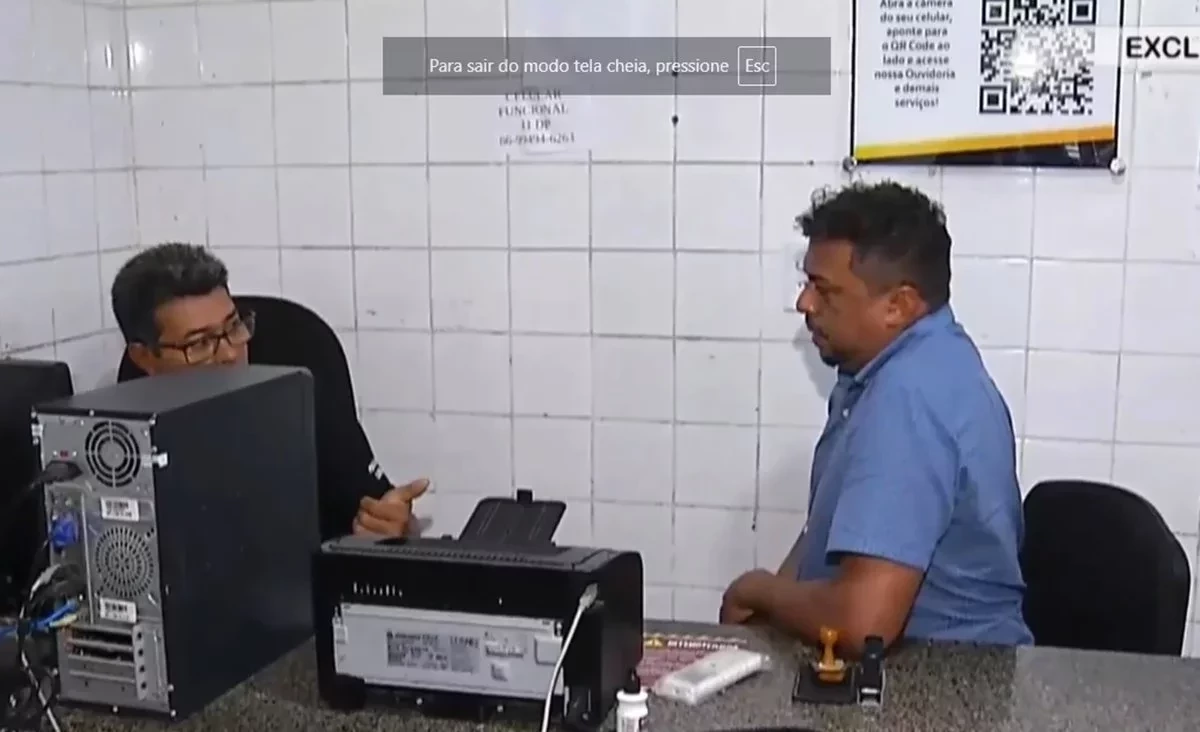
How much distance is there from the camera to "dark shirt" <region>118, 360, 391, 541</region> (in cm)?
254

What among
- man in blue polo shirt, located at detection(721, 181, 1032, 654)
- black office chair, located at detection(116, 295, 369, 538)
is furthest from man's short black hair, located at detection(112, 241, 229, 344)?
man in blue polo shirt, located at detection(721, 181, 1032, 654)

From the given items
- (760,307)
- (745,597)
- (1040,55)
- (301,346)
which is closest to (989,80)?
(1040,55)

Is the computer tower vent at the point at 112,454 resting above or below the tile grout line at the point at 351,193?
below

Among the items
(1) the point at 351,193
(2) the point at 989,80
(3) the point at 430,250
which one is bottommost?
(3) the point at 430,250

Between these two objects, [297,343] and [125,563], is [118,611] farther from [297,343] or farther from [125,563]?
[297,343]

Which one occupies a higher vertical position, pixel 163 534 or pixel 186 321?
pixel 186 321

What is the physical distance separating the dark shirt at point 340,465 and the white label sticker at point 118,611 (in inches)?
43.4

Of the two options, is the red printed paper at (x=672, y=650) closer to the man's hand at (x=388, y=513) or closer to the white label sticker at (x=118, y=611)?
the white label sticker at (x=118, y=611)

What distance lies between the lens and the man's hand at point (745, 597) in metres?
1.86

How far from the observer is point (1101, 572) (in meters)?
1.90

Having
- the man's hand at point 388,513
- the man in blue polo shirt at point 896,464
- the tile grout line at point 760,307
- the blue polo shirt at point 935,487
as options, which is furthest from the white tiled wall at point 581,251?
the blue polo shirt at point 935,487

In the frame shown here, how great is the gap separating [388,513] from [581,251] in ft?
2.16

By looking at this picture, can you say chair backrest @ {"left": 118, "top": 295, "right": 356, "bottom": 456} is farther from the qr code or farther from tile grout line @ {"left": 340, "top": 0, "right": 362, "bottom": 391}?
the qr code

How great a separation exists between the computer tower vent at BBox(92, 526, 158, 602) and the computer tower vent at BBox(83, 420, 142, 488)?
54mm
